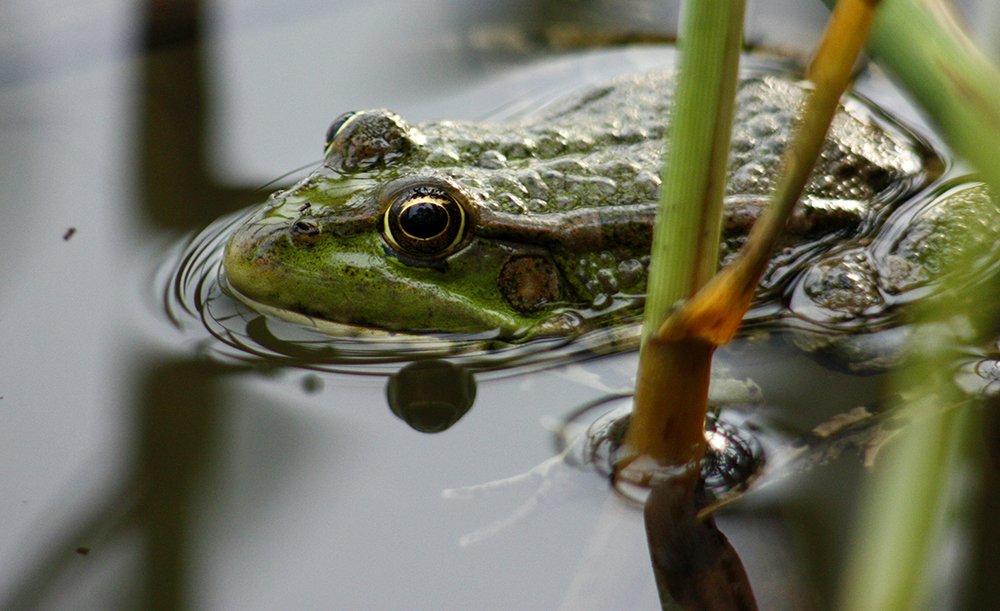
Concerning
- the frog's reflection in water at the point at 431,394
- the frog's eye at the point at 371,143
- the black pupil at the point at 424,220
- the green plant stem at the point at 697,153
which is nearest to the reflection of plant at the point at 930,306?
the green plant stem at the point at 697,153

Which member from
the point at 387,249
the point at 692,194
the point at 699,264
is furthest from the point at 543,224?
the point at 692,194

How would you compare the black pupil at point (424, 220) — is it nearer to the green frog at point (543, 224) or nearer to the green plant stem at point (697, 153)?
the green frog at point (543, 224)

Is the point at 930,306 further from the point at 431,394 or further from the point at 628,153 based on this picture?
the point at 628,153

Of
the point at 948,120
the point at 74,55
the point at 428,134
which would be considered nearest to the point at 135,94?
the point at 74,55

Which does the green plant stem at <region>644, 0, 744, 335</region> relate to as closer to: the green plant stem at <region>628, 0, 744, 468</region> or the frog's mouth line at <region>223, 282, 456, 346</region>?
the green plant stem at <region>628, 0, 744, 468</region>

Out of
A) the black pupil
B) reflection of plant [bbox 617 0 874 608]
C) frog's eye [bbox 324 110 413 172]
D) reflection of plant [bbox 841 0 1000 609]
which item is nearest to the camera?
reflection of plant [bbox 841 0 1000 609]

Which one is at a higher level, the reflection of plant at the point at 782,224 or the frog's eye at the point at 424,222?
the frog's eye at the point at 424,222

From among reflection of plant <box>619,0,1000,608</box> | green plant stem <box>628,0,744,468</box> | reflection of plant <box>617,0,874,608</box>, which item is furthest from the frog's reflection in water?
green plant stem <box>628,0,744,468</box>
